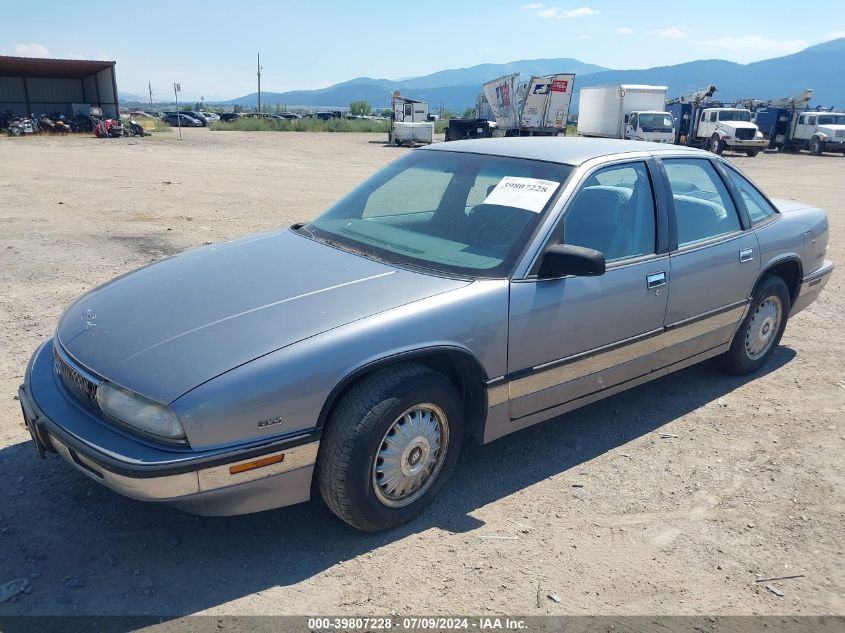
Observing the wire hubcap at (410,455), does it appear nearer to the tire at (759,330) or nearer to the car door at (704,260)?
the car door at (704,260)

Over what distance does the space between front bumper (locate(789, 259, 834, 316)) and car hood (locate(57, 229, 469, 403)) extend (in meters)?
3.47

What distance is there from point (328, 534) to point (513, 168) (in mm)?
2160

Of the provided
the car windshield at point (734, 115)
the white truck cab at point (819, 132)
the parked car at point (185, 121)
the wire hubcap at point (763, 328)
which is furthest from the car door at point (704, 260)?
the parked car at point (185, 121)

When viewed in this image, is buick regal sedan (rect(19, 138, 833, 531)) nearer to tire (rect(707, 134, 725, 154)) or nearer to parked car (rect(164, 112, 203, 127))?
tire (rect(707, 134, 725, 154))

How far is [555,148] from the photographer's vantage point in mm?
3883

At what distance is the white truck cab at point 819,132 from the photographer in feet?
115

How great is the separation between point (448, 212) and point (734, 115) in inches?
1407

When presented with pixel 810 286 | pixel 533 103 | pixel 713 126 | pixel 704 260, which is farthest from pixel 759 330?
pixel 713 126

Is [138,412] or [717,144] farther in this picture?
[717,144]

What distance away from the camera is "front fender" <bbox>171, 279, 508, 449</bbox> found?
2408 mm

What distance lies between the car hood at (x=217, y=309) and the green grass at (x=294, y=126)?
4593 centimetres

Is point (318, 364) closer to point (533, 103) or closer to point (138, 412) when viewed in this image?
point (138, 412)

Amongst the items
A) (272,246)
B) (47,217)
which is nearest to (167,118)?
(47,217)

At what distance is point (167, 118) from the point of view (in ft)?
190
